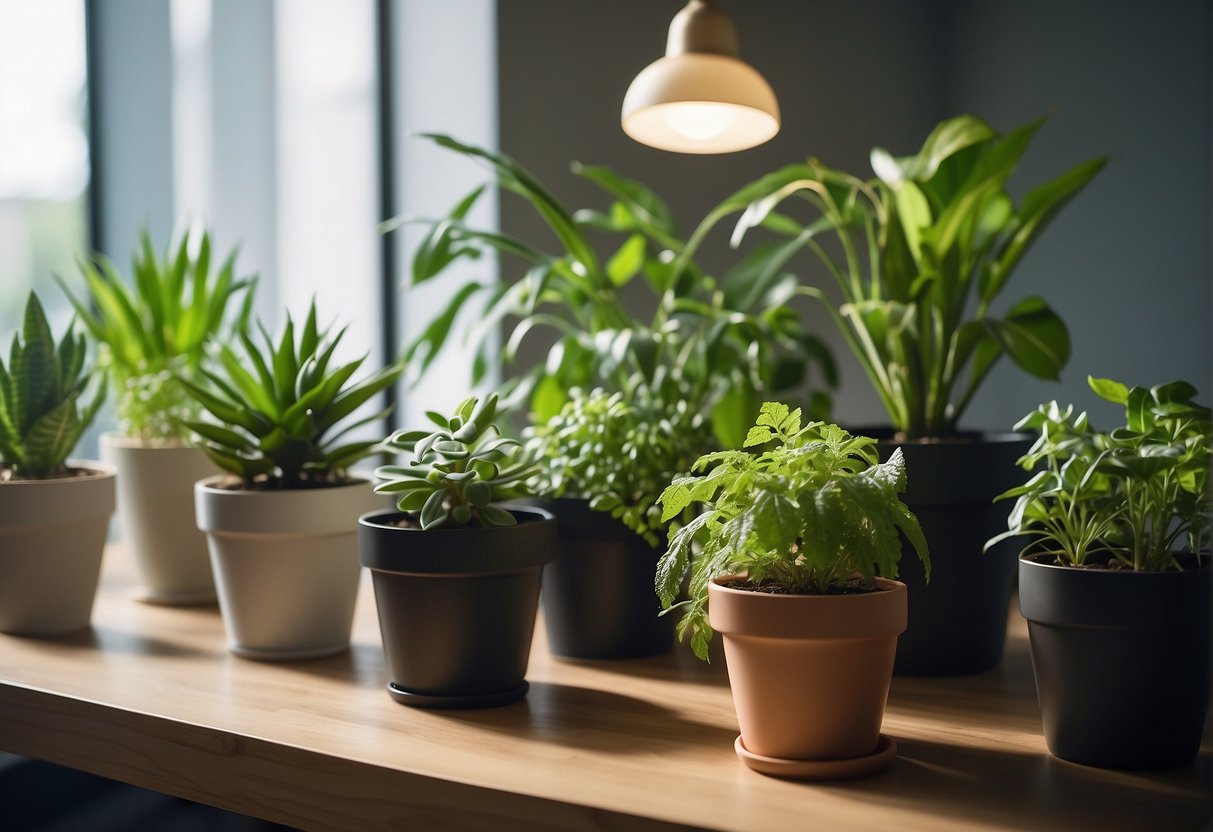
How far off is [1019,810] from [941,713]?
0.74 ft

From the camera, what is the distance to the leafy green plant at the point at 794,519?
75cm

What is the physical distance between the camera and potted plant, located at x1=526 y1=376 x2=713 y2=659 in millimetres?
1091

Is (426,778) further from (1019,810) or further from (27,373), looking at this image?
(27,373)

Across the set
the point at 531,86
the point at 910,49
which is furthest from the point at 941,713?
the point at 910,49

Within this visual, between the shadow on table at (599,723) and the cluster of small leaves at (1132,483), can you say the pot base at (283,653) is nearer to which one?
the shadow on table at (599,723)

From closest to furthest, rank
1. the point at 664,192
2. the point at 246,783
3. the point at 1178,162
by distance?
the point at 246,783
the point at 1178,162
the point at 664,192

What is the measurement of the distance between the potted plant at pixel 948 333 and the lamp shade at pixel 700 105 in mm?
78

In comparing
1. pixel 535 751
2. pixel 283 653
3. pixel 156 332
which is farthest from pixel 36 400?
pixel 535 751

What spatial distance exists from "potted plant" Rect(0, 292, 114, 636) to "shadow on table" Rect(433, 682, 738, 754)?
548 mm

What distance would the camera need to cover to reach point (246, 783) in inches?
33.7

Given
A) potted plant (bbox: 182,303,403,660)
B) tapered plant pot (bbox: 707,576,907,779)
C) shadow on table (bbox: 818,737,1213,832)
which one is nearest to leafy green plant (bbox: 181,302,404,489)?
potted plant (bbox: 182,303,403,660)

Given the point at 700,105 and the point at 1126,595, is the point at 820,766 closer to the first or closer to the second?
the point at 1126,595

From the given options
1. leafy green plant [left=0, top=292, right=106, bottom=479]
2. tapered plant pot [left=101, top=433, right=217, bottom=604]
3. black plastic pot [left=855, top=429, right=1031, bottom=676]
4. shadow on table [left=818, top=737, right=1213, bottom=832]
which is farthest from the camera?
tapered plant pot [left=101, top=433, right=217, bottom=604]

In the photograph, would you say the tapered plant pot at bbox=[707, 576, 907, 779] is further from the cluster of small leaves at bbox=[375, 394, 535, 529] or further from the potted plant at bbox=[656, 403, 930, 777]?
the cluster of small leaves at bbox=[375, 394, 535, 529]
